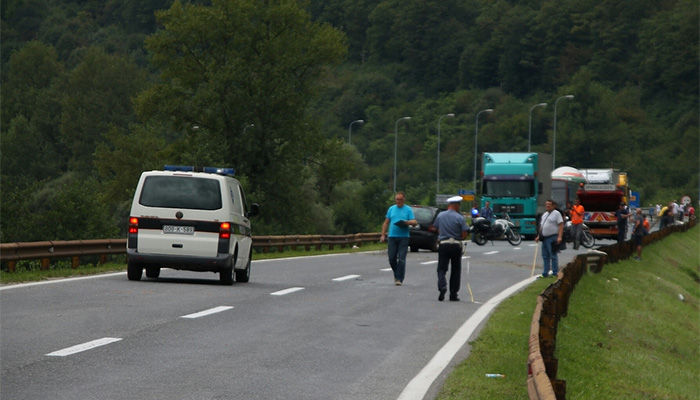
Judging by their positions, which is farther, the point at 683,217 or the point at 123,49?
the point at 123,49

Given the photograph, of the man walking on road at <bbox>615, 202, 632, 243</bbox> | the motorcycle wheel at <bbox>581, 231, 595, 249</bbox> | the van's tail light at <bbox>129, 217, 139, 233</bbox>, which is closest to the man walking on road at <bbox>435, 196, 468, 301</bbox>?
the van's tail light at <bbox>129, 217, 139, 233</bbox>

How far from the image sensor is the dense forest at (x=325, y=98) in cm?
6353

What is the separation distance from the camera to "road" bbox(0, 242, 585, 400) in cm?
923

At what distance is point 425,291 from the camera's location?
21.2 m

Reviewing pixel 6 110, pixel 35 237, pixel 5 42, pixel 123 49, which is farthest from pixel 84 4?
pixel 35 237

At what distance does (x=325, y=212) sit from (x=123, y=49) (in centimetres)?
8812

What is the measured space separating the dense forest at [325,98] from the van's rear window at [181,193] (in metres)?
20.9

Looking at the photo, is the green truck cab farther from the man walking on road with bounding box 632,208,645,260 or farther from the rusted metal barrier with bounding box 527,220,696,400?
the rusted metal barrier with bounding box 527,220,696,400

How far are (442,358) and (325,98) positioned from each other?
167358 millimetres

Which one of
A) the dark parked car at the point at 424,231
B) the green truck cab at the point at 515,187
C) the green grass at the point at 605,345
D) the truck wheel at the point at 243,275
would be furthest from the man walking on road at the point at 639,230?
the truck wheel at the point at 243,275

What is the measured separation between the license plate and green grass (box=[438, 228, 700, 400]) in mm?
5055

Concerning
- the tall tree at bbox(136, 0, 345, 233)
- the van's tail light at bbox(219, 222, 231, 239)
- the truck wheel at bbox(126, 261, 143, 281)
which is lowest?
the truck wheel at bbox(126, 261, 143, 281)

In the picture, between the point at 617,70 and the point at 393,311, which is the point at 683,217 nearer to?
the point at 393,311

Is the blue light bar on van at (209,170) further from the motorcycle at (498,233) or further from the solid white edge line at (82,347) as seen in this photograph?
the motorcycle at (498,233)
